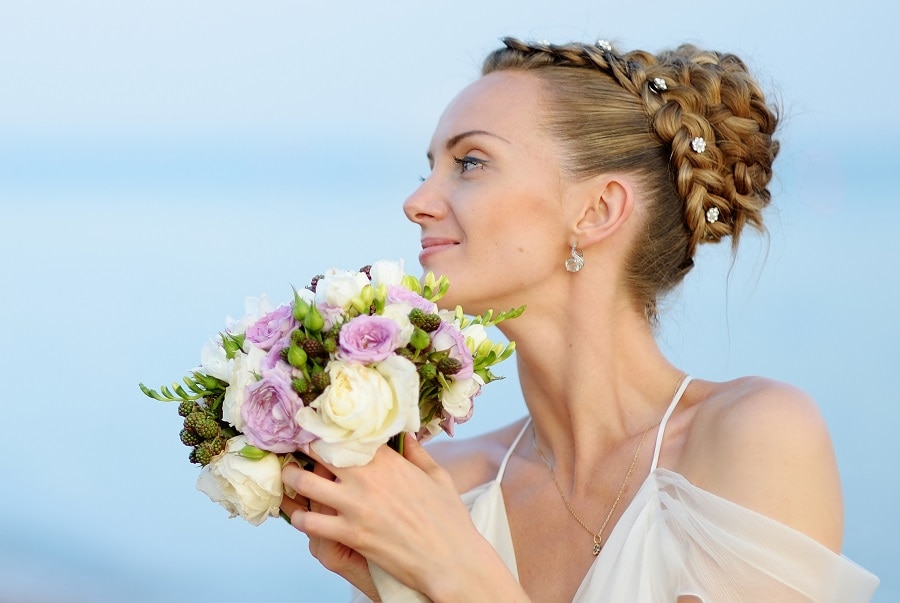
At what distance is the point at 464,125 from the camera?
287cm

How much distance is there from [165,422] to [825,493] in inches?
226

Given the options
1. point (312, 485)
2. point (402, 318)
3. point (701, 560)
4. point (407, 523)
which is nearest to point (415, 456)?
point (407, 523)

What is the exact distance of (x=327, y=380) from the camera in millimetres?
1952

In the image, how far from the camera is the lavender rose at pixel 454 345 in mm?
2041

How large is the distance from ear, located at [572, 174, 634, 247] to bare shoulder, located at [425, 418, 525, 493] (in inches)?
29.9

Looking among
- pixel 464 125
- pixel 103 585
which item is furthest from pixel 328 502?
pixel 103 585

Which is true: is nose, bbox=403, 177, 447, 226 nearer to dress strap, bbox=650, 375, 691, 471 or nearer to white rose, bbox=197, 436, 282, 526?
dress strap, bbox=650, 375, 691, 471

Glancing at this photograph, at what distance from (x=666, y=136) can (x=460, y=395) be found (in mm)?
1137

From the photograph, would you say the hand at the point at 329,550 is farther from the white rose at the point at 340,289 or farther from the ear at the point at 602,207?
the ear at the point at 602,207

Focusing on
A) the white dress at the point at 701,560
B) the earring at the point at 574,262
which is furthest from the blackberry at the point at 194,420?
the earring at the point at 574,262

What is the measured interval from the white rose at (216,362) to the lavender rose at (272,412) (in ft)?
0.36

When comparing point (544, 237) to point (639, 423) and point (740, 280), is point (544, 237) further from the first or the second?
point (740, 280)

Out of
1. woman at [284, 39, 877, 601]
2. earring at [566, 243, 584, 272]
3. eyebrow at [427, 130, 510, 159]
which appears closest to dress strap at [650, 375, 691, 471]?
woman at [284, 39, 877, 601]

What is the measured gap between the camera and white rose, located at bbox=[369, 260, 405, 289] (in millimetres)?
2096
